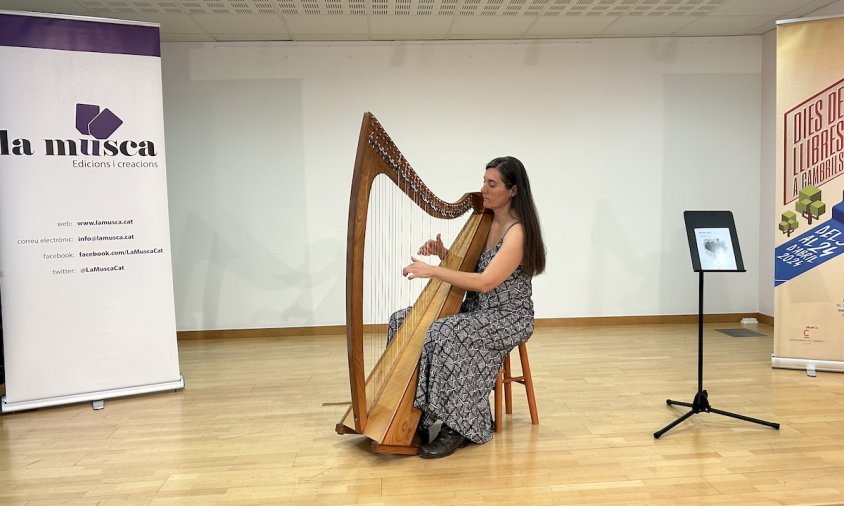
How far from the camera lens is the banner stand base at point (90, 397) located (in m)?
3.51

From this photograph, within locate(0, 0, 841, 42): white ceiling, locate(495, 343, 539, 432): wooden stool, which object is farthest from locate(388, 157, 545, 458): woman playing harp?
locate(0, 0, 841, 42): white ceiling

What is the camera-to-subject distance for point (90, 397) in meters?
3.63

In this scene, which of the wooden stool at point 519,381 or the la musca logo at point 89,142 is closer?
the wooden stool at point 519,381

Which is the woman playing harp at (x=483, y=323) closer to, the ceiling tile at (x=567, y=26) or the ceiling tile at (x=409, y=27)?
the ceiling tile at (x=409, y=27)

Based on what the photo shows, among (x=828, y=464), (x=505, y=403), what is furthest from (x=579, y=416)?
(x=828, y=464)

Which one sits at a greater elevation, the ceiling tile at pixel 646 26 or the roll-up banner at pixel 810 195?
the ceiling tile at pixel 646 26

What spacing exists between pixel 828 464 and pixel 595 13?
337 centimetres

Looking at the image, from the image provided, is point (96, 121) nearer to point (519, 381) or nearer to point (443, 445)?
Answer: point (443, 445)

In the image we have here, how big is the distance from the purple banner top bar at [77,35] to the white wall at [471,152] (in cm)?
166

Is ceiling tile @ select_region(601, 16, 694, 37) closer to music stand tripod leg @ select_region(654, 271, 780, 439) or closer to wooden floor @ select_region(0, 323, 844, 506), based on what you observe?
wooden floor @ select_region(0, 323, 844, 506)

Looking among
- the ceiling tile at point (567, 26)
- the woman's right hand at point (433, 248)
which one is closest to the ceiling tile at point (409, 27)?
the ceiling tile at point (567, 26)

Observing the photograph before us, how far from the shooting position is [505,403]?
3.44m

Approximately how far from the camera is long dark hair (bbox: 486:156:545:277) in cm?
294

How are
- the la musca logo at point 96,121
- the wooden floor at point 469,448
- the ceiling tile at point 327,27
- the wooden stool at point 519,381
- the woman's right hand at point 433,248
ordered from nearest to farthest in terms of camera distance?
the wooden floor at point 469,448 < the wooden stool at point 519,381 < the woman's right hand at point 433,248 < the la musca logo at point 96,121 < the ceiling tile at point 327,27
